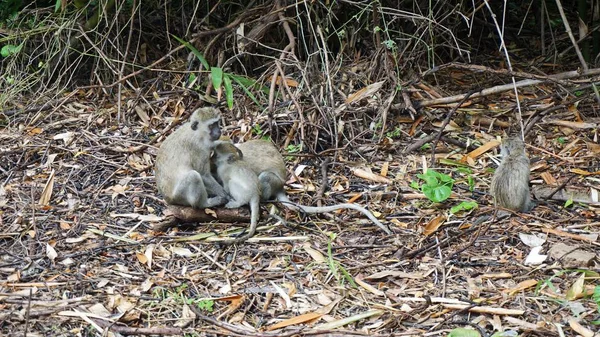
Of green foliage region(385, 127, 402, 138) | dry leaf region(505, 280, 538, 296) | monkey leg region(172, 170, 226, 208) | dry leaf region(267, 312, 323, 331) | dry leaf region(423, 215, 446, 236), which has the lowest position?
green foliage region(385, 127, 402, 138)

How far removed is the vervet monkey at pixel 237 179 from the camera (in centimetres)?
687

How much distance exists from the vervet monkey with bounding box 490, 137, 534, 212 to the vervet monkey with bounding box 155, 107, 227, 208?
236 centimetres

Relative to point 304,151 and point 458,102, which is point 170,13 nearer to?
point 304,151

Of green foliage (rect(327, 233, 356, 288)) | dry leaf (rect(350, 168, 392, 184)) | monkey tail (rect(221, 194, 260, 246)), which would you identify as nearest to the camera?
green foliage (rect(327, 233, 356, 288))

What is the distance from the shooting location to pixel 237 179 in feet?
23.1

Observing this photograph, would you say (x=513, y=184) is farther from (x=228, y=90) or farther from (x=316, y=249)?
(x=228, y=90)

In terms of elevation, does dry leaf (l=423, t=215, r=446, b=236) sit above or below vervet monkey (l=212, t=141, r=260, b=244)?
below

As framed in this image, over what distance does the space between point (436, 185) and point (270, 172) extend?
4.86 feet

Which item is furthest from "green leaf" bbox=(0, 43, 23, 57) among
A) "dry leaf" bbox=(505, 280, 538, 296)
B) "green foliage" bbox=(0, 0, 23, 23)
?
"dry leaf" bbox=(505, 280, 538, 296)

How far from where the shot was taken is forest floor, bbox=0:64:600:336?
5.54m

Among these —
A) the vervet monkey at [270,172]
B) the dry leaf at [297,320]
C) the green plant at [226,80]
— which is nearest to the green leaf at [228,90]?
the green plant at [226,80]

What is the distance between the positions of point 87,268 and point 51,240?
63 cm

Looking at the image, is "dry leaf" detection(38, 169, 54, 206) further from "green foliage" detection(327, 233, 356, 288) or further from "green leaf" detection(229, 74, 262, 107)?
"green foliage" detection(327, 233, 356, 288)

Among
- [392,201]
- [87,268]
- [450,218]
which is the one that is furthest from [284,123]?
[87,268]
